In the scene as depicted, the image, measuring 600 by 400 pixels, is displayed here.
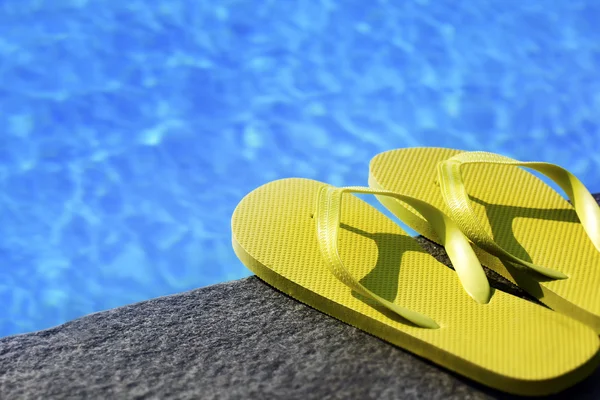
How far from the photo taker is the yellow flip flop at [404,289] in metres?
1.13

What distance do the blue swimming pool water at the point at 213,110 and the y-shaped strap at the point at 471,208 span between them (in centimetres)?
73

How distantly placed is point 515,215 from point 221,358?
26.9 inches

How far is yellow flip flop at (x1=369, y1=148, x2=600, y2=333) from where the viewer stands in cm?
132

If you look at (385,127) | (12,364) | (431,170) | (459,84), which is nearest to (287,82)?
(385,127)

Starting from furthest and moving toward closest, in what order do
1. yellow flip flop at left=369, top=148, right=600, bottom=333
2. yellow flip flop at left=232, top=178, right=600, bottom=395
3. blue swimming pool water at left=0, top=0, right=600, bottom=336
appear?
blue swimming pool water at left=0, top=0, right=600, bottom=336 < yellow flip flop at left=369, top=148, right=600, bottom=333 < yellow flip flop at left=232, top=178, right=600, bottom=395

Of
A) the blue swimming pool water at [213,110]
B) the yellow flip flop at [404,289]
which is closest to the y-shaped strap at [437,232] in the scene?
the yellow flip flop at [404,289]

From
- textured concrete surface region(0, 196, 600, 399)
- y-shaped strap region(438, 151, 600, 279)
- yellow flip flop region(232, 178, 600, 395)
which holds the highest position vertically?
y-shaped strap region(438, 151, 600, 279)

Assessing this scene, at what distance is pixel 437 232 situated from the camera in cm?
143

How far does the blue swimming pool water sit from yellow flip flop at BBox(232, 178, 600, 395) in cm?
55

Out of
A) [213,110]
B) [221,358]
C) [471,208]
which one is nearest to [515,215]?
[471,208]

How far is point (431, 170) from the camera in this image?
161 cm

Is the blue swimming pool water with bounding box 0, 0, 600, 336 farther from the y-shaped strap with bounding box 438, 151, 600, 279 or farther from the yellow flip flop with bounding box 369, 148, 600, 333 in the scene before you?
the y-shaped strap with bounding box 438, 151, 600, 279

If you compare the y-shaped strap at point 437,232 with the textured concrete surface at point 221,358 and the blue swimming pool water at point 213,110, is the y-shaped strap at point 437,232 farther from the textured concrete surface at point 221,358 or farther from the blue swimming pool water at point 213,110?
the blue swimming pool water at point 213,110

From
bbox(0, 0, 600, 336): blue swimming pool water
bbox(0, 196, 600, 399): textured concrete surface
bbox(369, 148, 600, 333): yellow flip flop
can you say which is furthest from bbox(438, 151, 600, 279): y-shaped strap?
bbox(0, 0, 600, 336): blue swimming pool water
